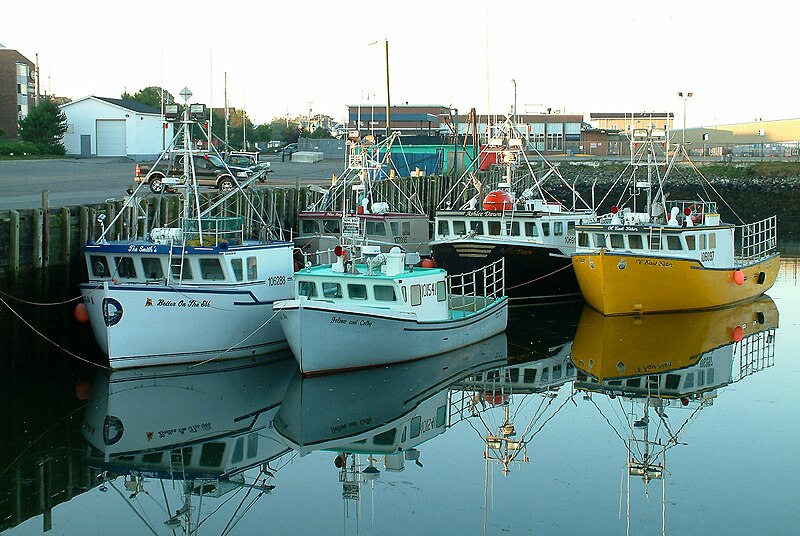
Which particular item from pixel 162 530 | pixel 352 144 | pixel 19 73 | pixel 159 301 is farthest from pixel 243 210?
pixel 19 73

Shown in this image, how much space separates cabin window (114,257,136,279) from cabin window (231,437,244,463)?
5.61m

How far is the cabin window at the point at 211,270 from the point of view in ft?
65.4

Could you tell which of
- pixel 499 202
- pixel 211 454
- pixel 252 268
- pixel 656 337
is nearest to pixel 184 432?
pixel 211 454

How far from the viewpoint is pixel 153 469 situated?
47.2ft

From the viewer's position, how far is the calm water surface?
12.6 meters

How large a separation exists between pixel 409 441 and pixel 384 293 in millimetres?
4290

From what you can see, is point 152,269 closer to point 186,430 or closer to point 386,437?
point 186,430

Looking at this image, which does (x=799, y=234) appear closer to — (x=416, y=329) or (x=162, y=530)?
(x=416, y=329)

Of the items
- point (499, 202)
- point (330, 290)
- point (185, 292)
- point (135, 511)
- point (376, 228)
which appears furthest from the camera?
point (376, 228)

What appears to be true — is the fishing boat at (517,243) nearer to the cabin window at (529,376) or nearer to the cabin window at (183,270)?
the cabin window at (529,376)

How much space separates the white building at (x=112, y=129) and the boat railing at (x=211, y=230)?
118ft

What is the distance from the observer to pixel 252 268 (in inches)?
805

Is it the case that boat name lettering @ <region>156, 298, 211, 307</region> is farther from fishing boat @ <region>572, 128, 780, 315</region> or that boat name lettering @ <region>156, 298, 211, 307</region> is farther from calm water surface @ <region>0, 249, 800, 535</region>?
fishing boat @ <region>572, 128, 780, 315</region>

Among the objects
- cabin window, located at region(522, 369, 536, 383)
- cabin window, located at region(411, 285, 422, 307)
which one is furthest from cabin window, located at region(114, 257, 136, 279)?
cabin window, located at region(522, 369, 536, 383)
